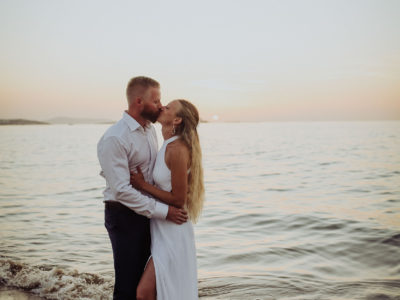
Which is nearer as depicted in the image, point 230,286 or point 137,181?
point 137,181

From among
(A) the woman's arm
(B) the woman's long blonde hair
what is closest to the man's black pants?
(A) the woman's arm

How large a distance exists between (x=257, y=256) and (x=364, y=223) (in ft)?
11.9

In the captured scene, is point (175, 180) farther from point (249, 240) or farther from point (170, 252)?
point (249, 240)

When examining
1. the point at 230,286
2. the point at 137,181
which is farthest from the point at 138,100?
the point at 230,286

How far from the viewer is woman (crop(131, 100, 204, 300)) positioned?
10.0 feet

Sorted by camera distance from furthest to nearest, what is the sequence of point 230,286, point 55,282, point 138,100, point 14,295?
point 230,286
point 55,282
point 14,295
point 138,100

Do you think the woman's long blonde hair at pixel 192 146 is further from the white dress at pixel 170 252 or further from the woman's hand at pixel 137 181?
the woman's hand at pixel 137 181

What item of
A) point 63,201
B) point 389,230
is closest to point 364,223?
point 389,230

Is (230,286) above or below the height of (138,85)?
below

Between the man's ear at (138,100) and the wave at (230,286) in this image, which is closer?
the man's ear at (138,100)

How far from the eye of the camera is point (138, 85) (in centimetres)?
319

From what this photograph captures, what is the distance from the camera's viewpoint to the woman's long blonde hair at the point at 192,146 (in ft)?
10.3

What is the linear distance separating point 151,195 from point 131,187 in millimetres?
226

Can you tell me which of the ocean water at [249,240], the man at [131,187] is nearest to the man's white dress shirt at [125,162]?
the man at [131,187]
